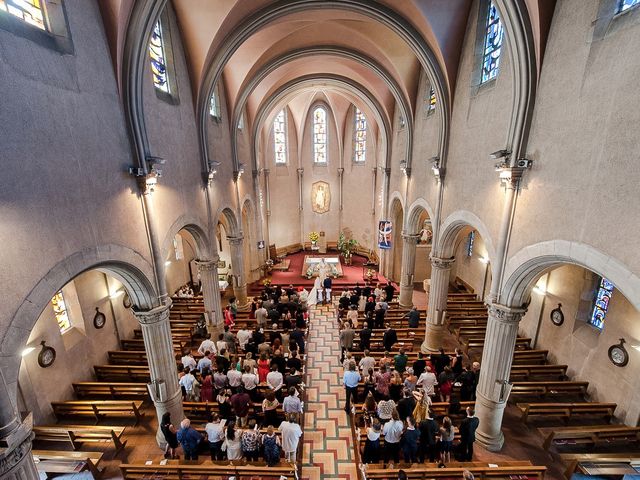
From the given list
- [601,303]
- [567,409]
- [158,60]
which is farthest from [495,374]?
[158,60]

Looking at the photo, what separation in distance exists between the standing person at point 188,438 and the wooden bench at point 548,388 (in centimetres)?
805

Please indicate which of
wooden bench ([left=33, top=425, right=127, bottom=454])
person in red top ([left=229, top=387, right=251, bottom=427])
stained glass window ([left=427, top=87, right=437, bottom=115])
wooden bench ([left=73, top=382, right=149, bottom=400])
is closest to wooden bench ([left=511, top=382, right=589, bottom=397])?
person in red top ([left=229, top=387, right=251, bottom=427])

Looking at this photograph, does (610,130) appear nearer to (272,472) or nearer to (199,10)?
(272,472)

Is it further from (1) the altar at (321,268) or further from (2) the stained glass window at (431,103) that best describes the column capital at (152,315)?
(1) the altar at (321,268)

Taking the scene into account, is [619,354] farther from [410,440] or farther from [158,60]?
[158,60]

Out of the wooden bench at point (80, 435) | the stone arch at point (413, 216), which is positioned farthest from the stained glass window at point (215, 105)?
the wooden bench at point (80, 435)

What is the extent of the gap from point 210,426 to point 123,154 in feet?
18.1

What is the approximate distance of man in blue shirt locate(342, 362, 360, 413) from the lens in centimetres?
758

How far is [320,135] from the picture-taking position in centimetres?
2394

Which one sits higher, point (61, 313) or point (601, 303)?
point (601, 303)

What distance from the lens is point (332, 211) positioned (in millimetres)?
25156

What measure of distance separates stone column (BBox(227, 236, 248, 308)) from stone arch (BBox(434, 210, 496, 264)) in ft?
28.7

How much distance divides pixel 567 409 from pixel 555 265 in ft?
14.5

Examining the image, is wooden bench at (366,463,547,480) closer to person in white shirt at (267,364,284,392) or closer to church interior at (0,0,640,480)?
church interior at (0,0,640,480)
